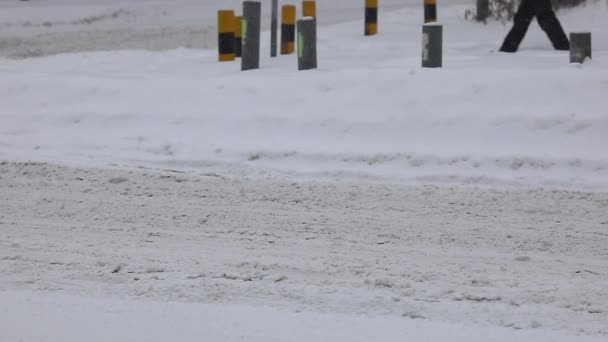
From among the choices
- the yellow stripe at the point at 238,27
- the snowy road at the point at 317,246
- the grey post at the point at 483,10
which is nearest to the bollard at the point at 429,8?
the grey post at the point at 483,10

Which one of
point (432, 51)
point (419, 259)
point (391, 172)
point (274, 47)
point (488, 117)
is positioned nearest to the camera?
point (419, 259)

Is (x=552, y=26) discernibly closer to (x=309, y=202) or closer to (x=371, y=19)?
(x=371, y=19)

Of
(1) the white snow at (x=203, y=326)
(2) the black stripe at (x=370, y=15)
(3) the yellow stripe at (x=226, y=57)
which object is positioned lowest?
(1) the white snow at (x=203, y=326)

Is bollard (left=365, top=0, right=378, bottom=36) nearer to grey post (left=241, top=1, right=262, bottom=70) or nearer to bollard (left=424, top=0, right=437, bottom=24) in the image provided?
bollard (left=424, top=0, right=437, bottom=24)

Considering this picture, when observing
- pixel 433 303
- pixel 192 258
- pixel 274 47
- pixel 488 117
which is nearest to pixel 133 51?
pixel 274 47

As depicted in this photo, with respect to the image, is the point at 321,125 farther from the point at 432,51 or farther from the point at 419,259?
the point at 419,259

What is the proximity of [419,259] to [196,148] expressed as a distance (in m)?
2.98

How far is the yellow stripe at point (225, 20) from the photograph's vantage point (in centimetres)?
1098

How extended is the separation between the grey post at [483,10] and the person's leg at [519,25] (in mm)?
4613

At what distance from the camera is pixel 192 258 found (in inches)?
181

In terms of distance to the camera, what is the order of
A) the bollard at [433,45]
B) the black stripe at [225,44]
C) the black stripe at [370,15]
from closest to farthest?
the bollard at [433,45]
the black stripe at [225,44]
the black stripe at [370,15]

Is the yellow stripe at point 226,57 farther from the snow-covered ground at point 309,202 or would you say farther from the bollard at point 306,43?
the bollard at point 306,43

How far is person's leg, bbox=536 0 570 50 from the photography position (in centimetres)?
1044

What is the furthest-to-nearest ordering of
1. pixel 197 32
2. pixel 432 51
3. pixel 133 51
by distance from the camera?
1. pixel 197 32
2. pixel 133 51
3. pixel 432 51
